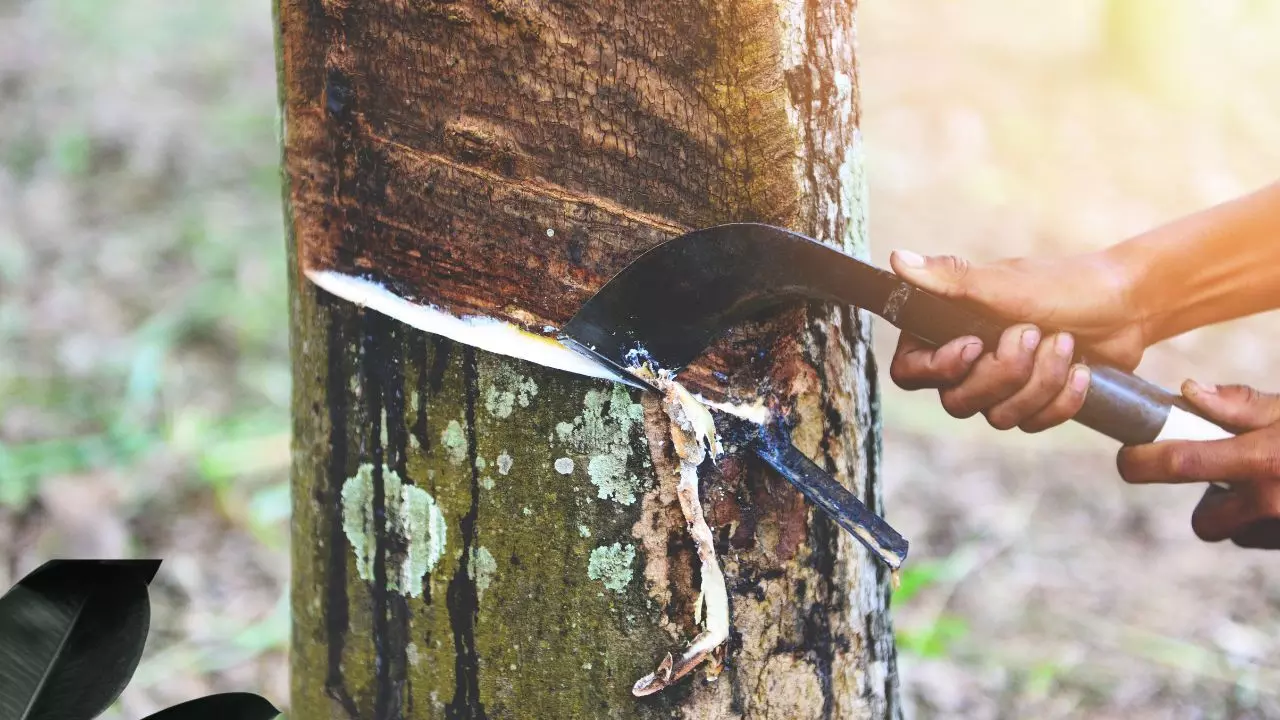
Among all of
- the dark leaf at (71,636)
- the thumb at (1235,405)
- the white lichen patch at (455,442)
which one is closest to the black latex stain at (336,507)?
the white lichen patch at (455,442)

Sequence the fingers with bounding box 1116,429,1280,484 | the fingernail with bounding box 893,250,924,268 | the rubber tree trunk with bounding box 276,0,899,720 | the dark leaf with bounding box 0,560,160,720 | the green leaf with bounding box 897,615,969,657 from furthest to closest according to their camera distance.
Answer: the green leaf with bounding box 897,615,969,657 < the fingers with bounding box 1116,429,1280,484 < the fingernail with bounding box 893,250,924,268 < the rubber tree trunk with bounding box 276,0,899,720 < the dark leaf with bounding box 0,560,160,720

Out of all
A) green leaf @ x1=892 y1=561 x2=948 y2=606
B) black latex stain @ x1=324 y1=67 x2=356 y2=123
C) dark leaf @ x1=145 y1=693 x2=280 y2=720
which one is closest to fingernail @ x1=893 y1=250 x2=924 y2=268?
black latex stain @ x1=324 y1=67 x2=356 y2=123

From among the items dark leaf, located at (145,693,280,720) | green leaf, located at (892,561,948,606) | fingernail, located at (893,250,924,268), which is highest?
green leaf, located at (892,561,948,606)

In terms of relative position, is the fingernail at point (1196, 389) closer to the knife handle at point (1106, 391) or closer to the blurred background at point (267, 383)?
the knife handle at point (1106, 391)

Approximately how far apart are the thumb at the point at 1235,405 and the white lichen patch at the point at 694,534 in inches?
28.6

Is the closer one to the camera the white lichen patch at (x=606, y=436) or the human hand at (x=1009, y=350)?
the white lichen patch at (x=606, y=436)

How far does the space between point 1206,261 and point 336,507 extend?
3.84 ft

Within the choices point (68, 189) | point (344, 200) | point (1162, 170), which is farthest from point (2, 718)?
point (1162, 170)

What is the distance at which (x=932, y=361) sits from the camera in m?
0.96

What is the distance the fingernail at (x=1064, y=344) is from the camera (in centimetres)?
97

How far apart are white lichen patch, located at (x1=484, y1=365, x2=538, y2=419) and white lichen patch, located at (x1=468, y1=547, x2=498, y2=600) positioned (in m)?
0.14

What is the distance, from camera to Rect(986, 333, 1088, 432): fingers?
0.97 m

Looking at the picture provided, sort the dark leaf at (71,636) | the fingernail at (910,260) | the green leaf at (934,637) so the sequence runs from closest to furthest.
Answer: the dark leaf at (71,636) < the fingernail at (910,260) < the green leaf at (934,637)

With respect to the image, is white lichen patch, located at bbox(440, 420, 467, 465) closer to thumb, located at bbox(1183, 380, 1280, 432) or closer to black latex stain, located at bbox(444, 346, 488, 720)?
black latex stain, located at bbox(444, 346, 488, 720)
